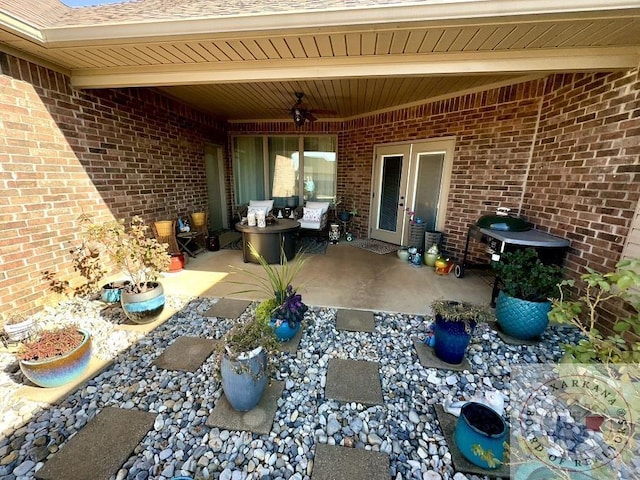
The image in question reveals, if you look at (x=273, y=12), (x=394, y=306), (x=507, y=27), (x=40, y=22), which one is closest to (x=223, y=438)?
(x=394, y=306)

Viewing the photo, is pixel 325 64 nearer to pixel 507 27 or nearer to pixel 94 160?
pixel 507 27

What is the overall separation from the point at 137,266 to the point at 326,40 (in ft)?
8.67

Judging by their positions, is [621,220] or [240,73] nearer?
[621,220]

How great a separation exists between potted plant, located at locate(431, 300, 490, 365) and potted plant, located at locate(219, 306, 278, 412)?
125cm

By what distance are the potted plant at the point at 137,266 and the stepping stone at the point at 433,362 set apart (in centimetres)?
237

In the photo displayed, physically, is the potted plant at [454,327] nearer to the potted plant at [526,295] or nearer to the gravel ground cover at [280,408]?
the gravel ground cover at [280,408]

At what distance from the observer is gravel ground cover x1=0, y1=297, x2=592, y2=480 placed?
1331 mm

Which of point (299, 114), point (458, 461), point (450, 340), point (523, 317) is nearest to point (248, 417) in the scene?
point (458, 461)

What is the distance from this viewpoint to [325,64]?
2.51m

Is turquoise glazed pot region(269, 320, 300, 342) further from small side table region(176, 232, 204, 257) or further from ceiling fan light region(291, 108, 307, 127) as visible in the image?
ceiling fan light region(291, 108, 307, 127)

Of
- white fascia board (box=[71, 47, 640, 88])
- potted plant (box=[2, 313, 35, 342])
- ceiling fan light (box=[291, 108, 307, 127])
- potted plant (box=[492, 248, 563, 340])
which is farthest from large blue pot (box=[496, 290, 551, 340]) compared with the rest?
potted plant (box=[2, 313, 35, 342])

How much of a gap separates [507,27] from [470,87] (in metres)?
2.13

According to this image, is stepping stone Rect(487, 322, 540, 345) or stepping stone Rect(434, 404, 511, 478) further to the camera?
stepping stone Rect(487, 322, 540, 345)

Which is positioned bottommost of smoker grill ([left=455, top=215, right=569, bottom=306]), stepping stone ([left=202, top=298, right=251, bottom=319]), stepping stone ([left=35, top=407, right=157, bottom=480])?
stepping stone ([left=35, top=407, right=157, bottom=480])
